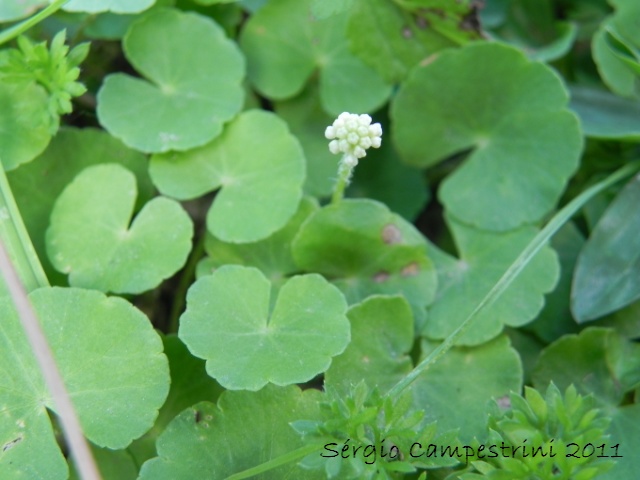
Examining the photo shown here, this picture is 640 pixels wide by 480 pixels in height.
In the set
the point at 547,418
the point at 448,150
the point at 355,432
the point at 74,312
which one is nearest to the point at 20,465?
the point at 74,312

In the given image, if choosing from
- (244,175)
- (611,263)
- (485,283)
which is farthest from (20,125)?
(611,263)

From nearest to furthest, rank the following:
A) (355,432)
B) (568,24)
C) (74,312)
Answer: (355,432)
(74,312)
(568,24)

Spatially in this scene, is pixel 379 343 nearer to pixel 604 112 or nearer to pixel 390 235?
pixel 390 235

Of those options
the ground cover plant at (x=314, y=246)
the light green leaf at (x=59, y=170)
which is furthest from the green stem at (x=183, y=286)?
the light green leaf at (x=59, y=170)

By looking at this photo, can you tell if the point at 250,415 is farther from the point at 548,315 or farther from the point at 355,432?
the point at 548,315

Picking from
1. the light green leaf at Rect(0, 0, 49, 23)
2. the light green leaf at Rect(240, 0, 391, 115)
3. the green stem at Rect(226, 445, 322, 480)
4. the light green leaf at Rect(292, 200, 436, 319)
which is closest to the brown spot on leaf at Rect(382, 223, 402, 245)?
the light green leaf at Rect(292, 200, 436, 319)
